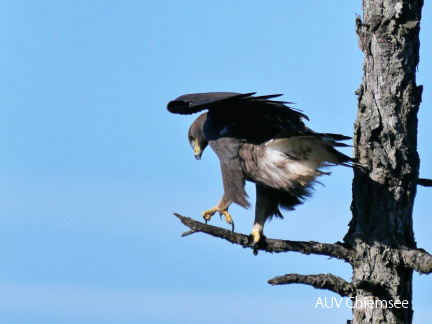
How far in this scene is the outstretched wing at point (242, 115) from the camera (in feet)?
19.7

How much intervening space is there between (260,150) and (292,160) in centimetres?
39

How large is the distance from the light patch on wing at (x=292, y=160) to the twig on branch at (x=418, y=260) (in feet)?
3.58

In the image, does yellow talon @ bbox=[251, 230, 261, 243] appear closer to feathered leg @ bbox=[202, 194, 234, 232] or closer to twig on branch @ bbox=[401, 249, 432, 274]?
feathered leg @ bbox=[202, 194, 234, 232]

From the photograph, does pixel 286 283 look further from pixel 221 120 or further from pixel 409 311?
pixel 221 120

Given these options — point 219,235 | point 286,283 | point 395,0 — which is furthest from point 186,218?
point 395,0

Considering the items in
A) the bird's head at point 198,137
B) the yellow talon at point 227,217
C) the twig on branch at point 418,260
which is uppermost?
the bird's head at point 198,137

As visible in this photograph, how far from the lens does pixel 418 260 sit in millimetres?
4949

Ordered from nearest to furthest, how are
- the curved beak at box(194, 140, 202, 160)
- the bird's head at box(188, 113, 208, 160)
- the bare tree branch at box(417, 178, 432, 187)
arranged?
the bare tree branch at box(417, 178, 432, 187) < the bird's head at box(188, 113, 208, 160) < the curved beak at box(194, 140, 202, 160)

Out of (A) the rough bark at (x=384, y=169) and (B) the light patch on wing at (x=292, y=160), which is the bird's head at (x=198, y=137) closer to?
(B) the light patch on wing at (x=292, y=160)

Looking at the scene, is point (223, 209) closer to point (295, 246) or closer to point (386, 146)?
point (295, 246)

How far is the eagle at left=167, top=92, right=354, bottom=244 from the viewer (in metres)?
5.89

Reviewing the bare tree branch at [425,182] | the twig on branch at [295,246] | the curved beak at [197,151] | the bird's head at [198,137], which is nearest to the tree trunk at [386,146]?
the twig on branch at [295,246]

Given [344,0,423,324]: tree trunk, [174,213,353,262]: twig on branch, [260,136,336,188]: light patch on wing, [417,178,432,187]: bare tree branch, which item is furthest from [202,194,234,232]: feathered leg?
[417,178,432,187]: bare tree branch

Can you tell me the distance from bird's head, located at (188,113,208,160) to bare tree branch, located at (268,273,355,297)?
2768 mm
